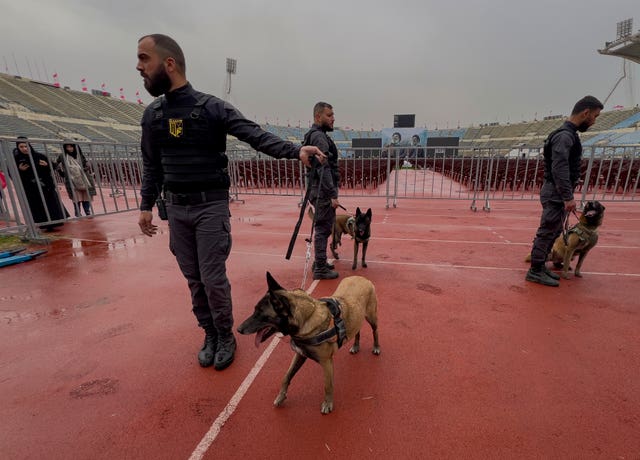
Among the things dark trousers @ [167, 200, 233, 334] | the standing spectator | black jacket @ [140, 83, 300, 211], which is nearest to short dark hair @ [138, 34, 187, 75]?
black jacket @ [140, 83, 300, 211]

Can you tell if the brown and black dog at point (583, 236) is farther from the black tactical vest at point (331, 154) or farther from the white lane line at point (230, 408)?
the white lane line at point (230, 408)

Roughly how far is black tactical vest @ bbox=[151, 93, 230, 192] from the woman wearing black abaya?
566 cm

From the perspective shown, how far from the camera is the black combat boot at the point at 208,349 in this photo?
237cm

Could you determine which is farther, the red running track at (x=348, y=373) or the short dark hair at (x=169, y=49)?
the short dark hair at (x=169, y=49)

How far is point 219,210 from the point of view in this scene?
88.3 inches

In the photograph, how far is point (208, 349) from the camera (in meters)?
2.45

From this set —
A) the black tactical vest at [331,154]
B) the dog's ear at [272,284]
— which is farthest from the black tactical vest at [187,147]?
the black tactical vest at [331,154]

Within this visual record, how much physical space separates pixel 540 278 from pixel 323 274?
2.79 m

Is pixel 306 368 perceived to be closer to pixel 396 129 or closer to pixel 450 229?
pixel 450 229

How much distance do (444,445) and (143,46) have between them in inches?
121

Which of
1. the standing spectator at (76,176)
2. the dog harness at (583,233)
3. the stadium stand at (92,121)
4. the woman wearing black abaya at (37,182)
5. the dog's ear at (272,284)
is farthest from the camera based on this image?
the stadium stand at (92,121)

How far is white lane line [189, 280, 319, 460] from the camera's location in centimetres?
169

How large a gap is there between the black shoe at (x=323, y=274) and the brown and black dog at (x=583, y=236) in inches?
121

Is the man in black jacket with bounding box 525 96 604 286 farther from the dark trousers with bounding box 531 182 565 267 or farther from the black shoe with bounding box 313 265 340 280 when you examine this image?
the black shoe with bounding box 313 265 340 280
